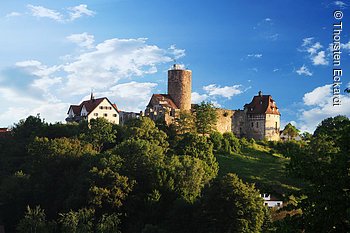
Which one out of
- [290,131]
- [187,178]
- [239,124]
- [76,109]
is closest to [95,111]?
[76,109]

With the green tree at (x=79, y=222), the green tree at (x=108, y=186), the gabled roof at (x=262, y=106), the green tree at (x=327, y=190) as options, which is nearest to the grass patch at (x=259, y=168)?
the gabled roof at (x=262, y=106)

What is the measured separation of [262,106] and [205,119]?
1167cm

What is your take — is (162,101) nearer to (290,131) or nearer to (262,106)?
(262,106)

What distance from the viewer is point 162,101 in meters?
67.5

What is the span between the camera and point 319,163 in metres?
14.1

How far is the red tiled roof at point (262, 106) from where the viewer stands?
2894 inches

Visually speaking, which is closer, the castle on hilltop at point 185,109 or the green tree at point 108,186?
the green tree at point 108,186

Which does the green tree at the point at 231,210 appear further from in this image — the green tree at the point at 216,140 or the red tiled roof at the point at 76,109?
the red tiled roof at the point at 76,109

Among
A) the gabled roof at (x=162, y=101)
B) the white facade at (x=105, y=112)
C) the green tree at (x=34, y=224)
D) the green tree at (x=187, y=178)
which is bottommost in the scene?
the green tree at (x=34, y=224)

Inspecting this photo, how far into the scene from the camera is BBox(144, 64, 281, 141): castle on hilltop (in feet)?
221

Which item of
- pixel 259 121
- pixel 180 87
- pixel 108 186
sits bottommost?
pixel 108 186

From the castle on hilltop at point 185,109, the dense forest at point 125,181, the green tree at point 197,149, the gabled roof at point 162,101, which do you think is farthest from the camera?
the castle on hilltop at point 185,109

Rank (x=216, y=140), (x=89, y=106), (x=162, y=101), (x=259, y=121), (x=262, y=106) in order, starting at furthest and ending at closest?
(x=262, y=106) < (x=259, y=121) < (x=89, y=106) < (x=162, y=101) < (x=216, y=140)

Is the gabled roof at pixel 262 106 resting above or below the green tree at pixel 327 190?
above
